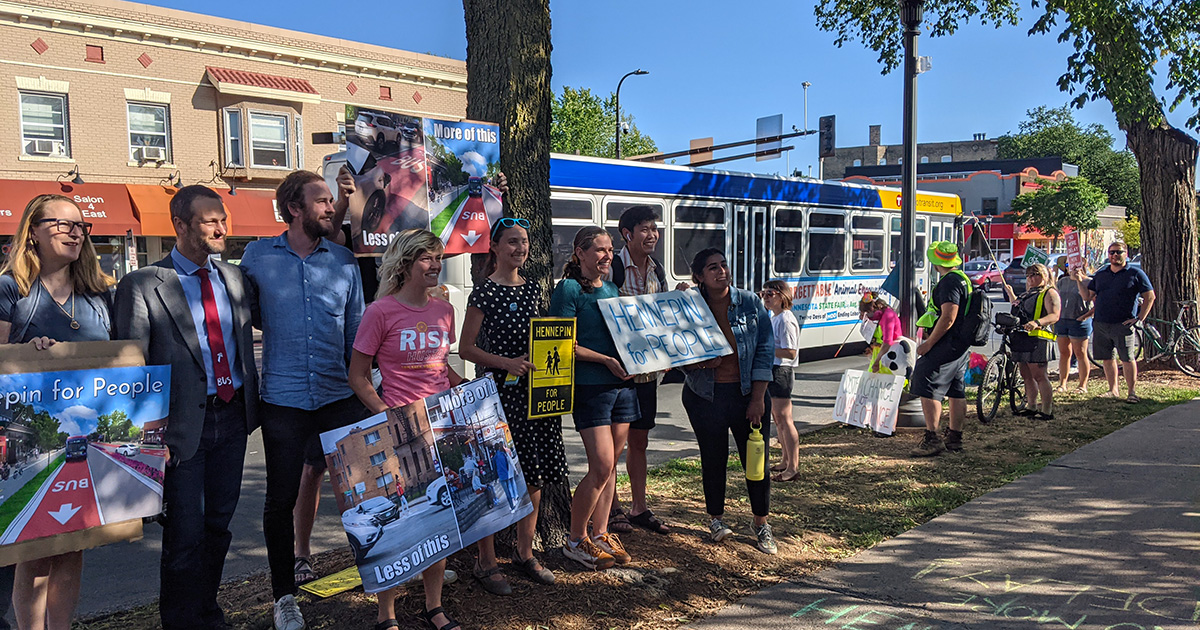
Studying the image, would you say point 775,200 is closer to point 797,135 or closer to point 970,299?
point 970,299

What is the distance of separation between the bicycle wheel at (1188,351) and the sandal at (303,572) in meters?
13.2

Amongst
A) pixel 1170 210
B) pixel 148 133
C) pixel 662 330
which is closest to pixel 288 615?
pixel 662 330

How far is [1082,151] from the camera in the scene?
84.0 m

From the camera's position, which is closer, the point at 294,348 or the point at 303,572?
the point at 294,348

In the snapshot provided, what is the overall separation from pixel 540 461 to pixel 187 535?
1.60 m

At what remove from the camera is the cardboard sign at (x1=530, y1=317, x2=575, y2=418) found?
4070mm

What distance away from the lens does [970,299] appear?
7.30 metres

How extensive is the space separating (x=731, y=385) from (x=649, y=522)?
103cm

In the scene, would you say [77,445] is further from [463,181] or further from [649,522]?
[649,522]

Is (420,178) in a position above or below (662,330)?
above

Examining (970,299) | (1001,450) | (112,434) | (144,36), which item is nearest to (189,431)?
(112,434)

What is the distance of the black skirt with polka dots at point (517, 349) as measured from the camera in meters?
4.07

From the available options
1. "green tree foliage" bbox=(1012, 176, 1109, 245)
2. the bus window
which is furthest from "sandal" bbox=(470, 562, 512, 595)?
"green tree foliage" bbox=(1012, 176, 1109, 245)

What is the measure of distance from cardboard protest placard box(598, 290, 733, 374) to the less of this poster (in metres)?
1.13
